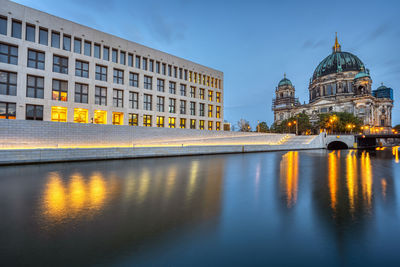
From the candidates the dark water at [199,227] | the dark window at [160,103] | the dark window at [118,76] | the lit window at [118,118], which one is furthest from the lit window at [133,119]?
the dark water at [199,227]

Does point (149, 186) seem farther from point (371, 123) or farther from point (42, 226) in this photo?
point (371, 123)

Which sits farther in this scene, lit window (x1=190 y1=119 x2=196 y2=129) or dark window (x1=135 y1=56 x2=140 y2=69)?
lit window (x1=190 y1=119 x2=196 y2=129)

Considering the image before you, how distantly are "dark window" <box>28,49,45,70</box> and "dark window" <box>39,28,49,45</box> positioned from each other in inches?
57.9

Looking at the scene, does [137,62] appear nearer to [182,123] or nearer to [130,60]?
[130,60]

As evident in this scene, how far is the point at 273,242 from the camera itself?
3.96 m

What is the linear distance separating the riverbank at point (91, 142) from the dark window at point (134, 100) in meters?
7.08

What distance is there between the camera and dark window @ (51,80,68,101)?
2752 cm

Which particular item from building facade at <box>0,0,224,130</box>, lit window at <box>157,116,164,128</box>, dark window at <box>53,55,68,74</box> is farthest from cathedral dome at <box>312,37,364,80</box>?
dark window at <box>53,55,68,74</box>

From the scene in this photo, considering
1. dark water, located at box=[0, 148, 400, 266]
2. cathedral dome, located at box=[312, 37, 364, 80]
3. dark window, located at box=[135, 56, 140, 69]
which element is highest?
cathedral dome, located at box=[312, 37, 364, 80]

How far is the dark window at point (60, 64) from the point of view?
90.5 feet

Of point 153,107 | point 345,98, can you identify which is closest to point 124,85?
point 153,107

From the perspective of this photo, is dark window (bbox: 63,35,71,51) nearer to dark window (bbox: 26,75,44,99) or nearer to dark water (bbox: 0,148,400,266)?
dark window (bbox: 26,75,44,99)

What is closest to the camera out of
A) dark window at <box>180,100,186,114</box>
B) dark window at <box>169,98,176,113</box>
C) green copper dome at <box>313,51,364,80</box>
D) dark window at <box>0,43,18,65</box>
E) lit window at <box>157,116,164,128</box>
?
dark window at <box>0,43,18,65</box>

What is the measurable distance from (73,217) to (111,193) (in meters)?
2.57
